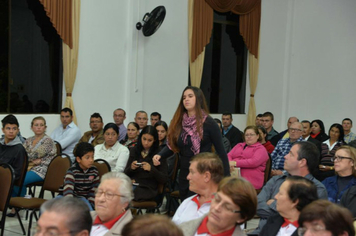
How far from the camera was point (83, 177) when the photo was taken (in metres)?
4.03

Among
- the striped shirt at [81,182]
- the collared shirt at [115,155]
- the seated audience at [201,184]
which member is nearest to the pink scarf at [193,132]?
the seated audience at [201,184]

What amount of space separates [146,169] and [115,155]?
978 mm

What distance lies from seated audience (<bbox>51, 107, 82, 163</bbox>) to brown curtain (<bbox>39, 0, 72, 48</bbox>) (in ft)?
4.20

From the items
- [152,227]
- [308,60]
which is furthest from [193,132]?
[308,60]

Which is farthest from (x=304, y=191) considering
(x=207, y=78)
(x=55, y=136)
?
(x=207, y=78)

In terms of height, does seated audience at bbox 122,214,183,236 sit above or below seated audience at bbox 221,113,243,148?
above

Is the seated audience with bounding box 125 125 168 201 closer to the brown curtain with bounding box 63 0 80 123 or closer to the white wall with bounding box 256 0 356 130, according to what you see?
the brown curtain with bounding box 63 0 80 123

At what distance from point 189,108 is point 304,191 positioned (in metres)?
1.37

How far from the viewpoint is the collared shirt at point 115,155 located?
203 inches

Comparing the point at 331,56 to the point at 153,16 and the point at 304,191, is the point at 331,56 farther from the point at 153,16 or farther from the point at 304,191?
the point at 304,191

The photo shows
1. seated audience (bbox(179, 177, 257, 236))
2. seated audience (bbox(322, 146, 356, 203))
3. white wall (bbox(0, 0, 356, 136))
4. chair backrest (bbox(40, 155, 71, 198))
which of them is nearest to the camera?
seated audience (bbox(179, 177, 257, 236))

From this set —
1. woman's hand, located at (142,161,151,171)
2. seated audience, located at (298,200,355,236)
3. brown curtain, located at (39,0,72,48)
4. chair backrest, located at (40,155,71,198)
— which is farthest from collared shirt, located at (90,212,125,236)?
brown curtain, located at (39,0,72,48)

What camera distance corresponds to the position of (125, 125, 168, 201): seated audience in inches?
177

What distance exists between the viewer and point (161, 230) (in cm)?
128
